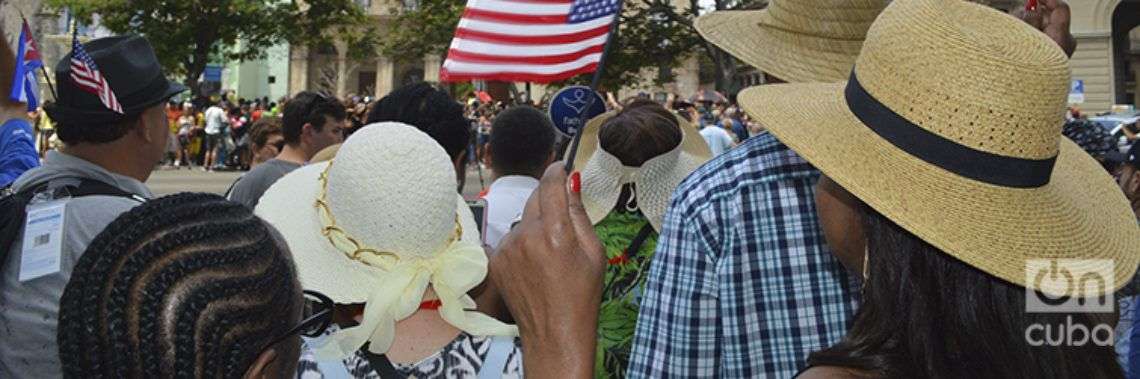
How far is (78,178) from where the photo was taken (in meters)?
3.64

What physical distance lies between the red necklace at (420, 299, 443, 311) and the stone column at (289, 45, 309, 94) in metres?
63.6

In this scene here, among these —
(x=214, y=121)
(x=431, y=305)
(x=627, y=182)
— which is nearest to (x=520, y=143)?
(x=627, y=182)

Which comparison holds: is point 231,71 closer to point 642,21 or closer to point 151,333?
point 642,21

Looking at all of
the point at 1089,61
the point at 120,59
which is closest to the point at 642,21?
the point at 1089,61

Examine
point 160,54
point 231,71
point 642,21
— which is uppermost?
point 642,21

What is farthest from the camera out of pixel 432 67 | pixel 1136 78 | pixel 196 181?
pixel 432 67

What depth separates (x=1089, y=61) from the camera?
40.1 meters

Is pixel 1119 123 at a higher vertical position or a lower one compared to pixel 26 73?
lower

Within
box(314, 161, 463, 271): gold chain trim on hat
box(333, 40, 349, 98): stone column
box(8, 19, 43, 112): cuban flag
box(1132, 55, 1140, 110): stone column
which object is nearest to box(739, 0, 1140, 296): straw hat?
box(314, 161, 463, 271): gold chain trim on hat

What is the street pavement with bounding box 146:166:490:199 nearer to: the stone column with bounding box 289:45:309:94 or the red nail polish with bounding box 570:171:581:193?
the red nail polish with bounding box 570:171:581:193

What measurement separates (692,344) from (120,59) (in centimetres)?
235

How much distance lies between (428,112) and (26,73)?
1.86 m

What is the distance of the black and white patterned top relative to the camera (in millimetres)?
2621

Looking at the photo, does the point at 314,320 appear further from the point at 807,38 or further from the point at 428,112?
the point at 428,112
